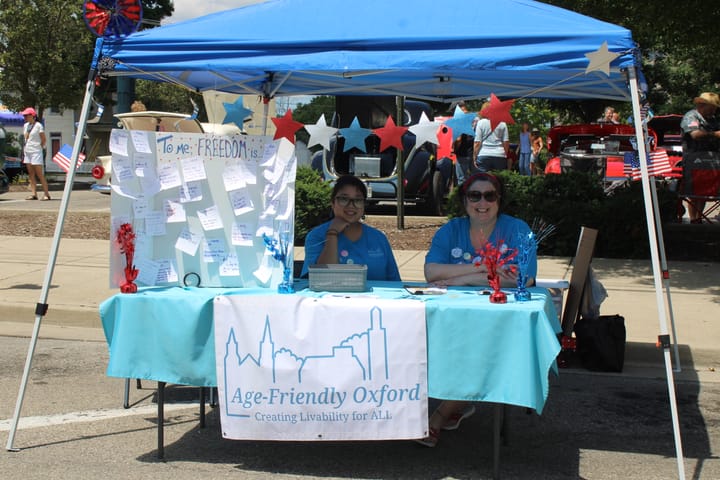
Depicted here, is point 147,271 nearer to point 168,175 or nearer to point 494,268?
point 168,175

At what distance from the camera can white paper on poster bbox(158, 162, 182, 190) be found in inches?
206

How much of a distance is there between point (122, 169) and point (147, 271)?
2.02ft

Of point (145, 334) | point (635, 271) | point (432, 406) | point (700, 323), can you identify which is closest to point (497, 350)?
point (432, 406)

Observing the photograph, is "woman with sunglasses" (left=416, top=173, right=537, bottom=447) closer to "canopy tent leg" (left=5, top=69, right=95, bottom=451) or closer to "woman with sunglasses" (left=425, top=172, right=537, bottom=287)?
"woman with sunglasses" (left=425, top=172, right=537, bottom=287)

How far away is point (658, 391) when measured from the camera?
6.43m

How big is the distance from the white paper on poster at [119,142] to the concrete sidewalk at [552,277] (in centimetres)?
217

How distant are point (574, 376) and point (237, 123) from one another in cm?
327

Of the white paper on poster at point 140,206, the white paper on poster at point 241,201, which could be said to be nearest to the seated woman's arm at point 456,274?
the white paper on poster at point 241,201

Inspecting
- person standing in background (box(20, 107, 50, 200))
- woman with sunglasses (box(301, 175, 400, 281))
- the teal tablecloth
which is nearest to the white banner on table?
the teal tablecloth

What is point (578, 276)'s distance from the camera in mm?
6418

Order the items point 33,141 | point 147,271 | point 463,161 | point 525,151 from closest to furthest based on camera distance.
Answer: point 147,271 → point 463,161 → point 33,141 → point 525,151

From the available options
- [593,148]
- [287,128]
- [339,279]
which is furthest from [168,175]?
[593,148]

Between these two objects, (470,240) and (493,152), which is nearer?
(470,240)

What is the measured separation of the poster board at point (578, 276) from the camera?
6223 mm
